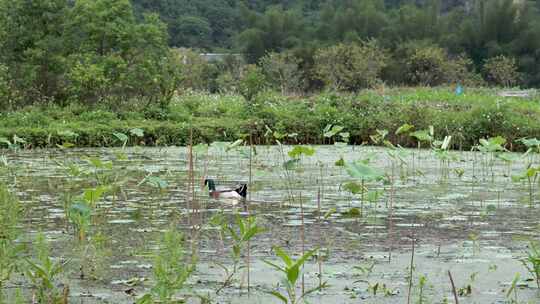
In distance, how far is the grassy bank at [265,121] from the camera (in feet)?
49.0

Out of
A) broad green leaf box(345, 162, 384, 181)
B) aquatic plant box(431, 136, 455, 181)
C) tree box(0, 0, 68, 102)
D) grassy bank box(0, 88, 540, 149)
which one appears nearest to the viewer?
broad green leaf box(345, 162, 384, 181)

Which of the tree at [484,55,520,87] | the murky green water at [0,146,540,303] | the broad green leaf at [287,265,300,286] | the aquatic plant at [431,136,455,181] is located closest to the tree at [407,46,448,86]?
the tree at [484,55,520,87]

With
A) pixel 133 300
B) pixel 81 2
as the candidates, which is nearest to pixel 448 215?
pixel 133 300

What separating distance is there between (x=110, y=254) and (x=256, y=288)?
108 cm

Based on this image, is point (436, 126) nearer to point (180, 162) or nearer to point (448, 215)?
point (180, 162)

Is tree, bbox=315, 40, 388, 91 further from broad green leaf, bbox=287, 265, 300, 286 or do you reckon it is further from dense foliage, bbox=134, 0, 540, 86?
broad green leaf, bbox=287, 265, 300, 286

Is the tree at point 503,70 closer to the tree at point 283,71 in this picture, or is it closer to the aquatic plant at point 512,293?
the tree at point 283,71

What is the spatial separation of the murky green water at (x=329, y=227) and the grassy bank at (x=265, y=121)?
3742 mm

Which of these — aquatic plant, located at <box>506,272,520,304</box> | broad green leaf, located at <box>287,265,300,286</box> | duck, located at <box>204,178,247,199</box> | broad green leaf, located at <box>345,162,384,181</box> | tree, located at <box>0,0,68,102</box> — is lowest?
aquatic plant, located at <box>506,272,520,304</box>

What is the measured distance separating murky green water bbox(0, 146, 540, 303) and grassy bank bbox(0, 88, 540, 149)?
3.74 meters

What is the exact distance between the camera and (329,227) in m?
6.56

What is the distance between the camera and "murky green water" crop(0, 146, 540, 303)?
15.6 ft

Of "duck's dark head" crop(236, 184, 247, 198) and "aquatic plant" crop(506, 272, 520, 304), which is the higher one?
"duck's dark head" crop(236, 184, 247, 198)

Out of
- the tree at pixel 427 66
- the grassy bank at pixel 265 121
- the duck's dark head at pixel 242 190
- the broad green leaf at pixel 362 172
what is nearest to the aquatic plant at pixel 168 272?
the broad green leaf at pixel 362 172
